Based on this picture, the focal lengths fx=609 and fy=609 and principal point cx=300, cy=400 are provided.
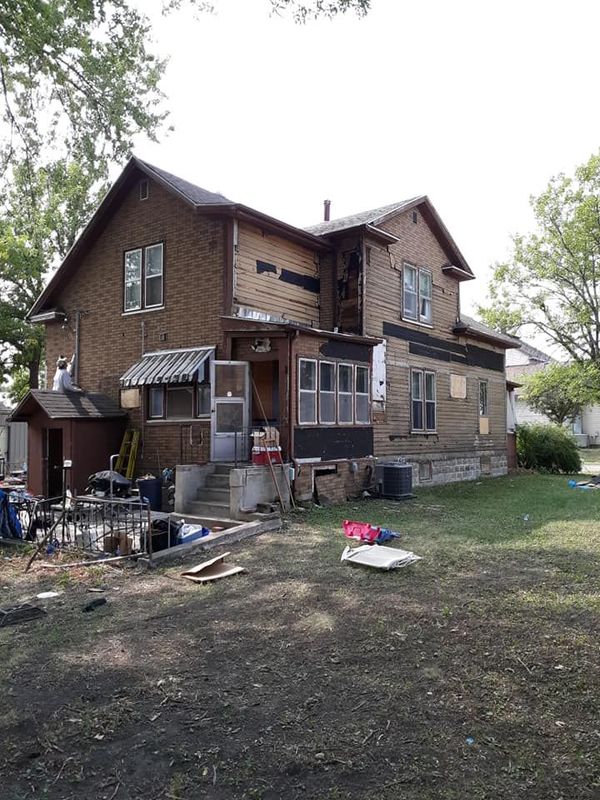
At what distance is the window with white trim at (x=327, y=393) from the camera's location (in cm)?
1352

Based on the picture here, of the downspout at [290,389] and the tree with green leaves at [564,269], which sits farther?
the tree with green leaves at [564,269]

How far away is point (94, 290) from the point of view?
1648 cm

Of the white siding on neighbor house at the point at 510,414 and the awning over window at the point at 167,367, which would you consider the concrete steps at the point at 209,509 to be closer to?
the awning over window at the point at 167,367

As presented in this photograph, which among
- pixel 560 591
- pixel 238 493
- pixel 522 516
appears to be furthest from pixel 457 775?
pixel 522 516

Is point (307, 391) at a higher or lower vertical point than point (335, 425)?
higher

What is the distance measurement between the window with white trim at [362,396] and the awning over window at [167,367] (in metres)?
3.66

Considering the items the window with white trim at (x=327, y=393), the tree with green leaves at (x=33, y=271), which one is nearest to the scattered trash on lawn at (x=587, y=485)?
the window with white trim at (x=327, y=393)

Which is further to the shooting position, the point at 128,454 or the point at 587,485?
the point at 587,485

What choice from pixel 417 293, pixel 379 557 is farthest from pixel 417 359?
pixel 379 557

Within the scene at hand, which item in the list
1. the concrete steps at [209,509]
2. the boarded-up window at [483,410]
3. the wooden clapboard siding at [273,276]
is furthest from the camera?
the boarded-up window at [483,410]

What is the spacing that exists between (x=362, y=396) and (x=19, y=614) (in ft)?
32.7

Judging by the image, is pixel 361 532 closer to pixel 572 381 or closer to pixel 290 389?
pixel 290 389

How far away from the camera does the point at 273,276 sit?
14641 millimetres

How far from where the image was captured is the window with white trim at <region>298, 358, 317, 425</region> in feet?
42.5
